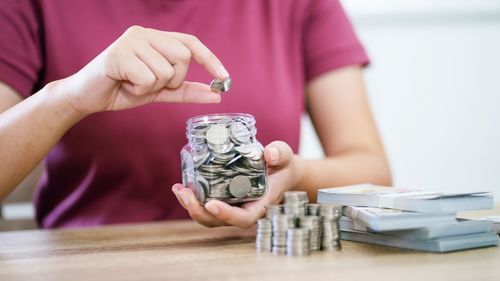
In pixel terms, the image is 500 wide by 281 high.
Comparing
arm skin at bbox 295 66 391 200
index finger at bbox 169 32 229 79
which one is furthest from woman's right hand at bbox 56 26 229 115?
arm skin at bbox 295 66 391 200

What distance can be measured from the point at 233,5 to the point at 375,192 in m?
0.69

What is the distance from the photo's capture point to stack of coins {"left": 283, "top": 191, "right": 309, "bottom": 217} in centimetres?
79

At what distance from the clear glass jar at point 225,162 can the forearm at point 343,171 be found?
238 millimetres

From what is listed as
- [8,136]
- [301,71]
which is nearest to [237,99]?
[301,71]

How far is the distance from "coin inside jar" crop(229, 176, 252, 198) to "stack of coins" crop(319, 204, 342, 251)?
0.12 metres

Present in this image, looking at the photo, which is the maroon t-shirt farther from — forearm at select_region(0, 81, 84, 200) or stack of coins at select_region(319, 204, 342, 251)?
stack of coins at select_region(319, 204, 342, 251)

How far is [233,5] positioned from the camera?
138 centimetres

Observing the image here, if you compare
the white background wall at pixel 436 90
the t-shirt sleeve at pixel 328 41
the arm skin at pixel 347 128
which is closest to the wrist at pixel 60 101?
the arm skin at pixel 347 128

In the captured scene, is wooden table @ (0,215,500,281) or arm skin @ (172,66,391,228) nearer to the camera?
wooden table @ (0,215,500,281)

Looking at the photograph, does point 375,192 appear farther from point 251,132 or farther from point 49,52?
point 49,52

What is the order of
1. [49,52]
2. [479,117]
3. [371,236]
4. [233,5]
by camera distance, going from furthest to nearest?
1. [479,117]
2. [233,5]
3. [49,52]
4. [371,236]

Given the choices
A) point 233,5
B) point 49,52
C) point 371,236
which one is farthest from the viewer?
point 233,5

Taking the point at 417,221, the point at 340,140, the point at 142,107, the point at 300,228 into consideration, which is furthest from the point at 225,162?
the point at 340,140

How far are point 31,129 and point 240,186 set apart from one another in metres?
0.41
